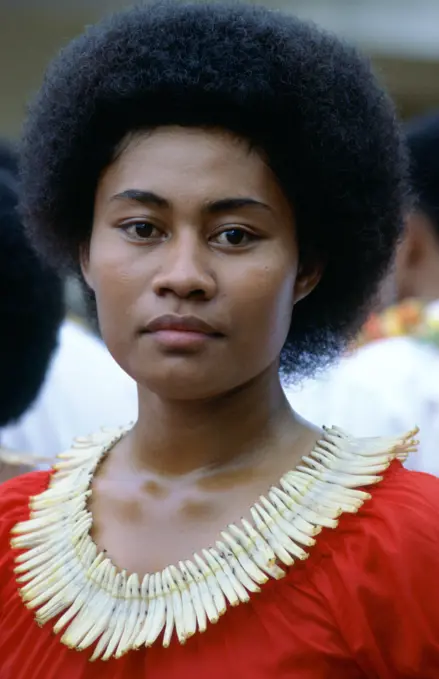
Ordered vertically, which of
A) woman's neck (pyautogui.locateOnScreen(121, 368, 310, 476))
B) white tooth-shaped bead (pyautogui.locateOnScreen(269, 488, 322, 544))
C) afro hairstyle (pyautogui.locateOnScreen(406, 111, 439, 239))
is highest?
afro hairstyle (pyautogui.locateOnScreen(406, 111, 439, 239))

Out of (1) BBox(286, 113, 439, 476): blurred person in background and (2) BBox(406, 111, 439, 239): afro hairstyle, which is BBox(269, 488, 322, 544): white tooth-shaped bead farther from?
(2) BBox(406, 111, 439, 239): afro hairstyle

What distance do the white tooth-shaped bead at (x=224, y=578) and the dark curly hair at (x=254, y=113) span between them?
44 cm

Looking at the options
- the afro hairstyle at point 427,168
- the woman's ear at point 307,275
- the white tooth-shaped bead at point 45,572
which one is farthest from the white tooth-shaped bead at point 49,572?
the afro hairstyle at point 427,168

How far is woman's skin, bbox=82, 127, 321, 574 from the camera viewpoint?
1.43 metres

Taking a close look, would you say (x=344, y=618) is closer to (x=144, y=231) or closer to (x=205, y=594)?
(x=205, y=594)

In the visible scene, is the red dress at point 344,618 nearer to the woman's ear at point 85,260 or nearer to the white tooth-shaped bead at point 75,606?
the white tooth-shaped bead at point 75,606

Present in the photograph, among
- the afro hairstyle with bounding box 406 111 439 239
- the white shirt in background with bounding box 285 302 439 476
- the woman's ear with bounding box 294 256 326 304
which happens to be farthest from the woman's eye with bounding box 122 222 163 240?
the afro hairstyle with bounding box 406 111 439 239

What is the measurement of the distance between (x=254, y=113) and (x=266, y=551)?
1.93ft

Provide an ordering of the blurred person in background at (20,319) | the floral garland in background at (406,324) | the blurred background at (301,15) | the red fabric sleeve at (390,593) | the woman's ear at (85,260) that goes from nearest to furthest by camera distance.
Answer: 1. the red fabric sleeve at (390,593)
2. the woman's ear at (85,260)
3. the blurred person in background at (20,319)
4. the floral garland in background at (406,324)
5. the blurred background at (301,15)

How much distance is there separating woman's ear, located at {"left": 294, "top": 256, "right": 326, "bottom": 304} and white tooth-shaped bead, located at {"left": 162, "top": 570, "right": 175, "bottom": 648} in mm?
445

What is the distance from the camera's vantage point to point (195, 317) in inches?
55.4

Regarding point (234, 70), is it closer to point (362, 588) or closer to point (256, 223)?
point (256, 223)

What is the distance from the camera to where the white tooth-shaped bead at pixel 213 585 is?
1.41 meters

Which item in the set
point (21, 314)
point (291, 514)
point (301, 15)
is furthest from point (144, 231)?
point (301, 15)
